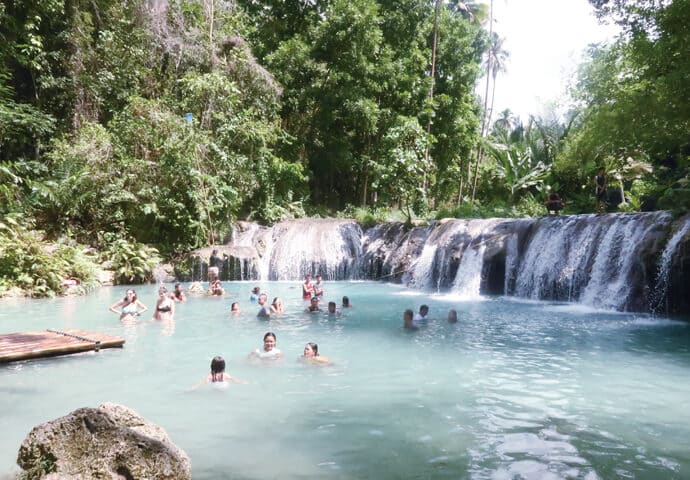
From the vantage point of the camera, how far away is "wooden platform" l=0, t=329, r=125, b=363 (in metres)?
7.71

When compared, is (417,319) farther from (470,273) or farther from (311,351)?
(470,273)

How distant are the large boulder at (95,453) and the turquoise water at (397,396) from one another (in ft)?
2.17

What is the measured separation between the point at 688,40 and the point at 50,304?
16.6 metres

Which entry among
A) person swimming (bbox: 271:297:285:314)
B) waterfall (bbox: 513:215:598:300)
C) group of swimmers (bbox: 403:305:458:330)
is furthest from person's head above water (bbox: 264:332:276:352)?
waterfall (bbox: 513:215:598:300)

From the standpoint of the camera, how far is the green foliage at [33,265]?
1527 cm

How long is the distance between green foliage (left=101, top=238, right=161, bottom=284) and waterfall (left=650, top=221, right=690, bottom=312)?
1599 centimetres

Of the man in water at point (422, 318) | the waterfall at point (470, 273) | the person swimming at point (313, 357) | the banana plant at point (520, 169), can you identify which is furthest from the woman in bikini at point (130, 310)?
the banana plant at point (520, 169)

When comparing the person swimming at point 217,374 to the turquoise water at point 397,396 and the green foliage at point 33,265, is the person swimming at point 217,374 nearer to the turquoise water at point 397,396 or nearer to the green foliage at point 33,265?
the turquoise water at point 397,396

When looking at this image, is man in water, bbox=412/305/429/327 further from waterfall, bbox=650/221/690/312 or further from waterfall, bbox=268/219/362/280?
waterfall, bbox=268/219/362/280

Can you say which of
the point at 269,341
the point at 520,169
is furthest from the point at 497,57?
the point at 269,341

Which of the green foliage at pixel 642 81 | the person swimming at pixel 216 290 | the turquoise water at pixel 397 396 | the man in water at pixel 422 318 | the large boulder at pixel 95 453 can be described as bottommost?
the turquoise water at pixel 397 396

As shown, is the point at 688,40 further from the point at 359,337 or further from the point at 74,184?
the point at 74,184

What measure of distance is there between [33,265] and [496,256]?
14.1 meters

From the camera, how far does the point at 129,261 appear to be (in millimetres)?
19078
